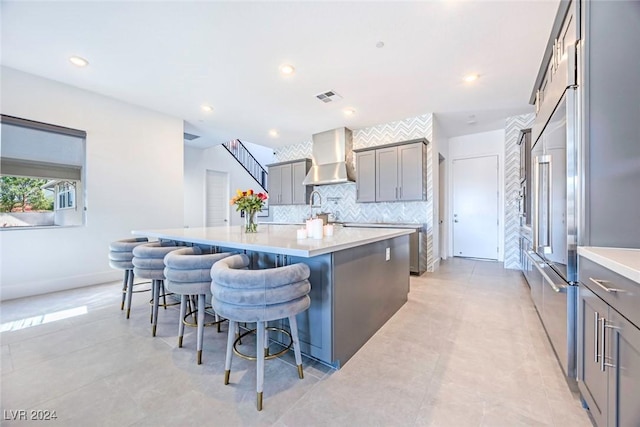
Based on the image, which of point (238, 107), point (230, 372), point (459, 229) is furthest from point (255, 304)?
point (459, 229)

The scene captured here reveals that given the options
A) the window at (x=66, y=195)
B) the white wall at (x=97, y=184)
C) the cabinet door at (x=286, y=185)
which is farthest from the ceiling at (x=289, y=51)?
the cabinet door at (x=286, y=185)

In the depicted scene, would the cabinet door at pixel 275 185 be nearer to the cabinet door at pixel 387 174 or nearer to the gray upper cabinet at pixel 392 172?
the gray upper cabinet at pixel 392 172

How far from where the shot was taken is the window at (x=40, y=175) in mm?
3197

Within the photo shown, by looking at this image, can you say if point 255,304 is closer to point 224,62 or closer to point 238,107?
point 224,62

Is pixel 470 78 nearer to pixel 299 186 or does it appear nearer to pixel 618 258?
pixel 618 258

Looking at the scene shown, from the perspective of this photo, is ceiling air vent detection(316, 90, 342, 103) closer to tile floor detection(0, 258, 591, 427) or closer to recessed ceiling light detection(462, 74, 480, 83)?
recessed ceiling light detection(462, 74, 480, 83)

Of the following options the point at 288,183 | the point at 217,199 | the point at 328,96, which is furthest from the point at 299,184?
the point at 217,199

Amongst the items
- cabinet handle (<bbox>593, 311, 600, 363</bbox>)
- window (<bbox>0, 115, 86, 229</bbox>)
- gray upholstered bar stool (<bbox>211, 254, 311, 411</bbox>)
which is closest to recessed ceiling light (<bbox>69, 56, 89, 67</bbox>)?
window (<bbox>0, 115, 86, 229</bbox>)

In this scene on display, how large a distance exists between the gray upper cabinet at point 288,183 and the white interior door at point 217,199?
5.74 feet

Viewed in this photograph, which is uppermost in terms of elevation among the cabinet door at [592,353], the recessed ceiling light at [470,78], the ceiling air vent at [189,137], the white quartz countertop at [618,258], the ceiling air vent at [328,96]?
the ceiling air vent at [189,137]

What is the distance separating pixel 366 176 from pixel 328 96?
5.83ft

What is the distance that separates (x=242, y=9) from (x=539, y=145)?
2905 mm

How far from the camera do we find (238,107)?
14.0ft

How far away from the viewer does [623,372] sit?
1.02 meters
